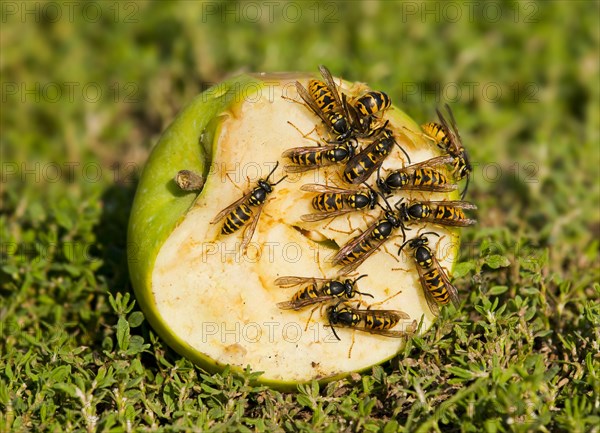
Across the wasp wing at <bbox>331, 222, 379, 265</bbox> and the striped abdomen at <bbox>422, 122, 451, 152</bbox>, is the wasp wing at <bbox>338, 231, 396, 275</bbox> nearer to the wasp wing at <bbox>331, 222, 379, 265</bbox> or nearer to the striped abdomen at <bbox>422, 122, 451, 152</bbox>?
the wasp wing at <bbox>331, 222, 379, 265</bbox>

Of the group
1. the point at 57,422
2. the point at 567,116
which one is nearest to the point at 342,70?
the point at 567,116

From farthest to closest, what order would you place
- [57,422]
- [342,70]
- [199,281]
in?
[342,70], [199,281], [57,422]

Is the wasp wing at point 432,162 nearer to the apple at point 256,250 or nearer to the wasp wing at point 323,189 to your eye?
the apple at point 256,250

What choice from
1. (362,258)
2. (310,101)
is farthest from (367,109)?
(362,258)

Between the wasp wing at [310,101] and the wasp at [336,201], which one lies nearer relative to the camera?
the wasp at [336,201]

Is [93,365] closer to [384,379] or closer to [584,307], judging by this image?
[384,379]

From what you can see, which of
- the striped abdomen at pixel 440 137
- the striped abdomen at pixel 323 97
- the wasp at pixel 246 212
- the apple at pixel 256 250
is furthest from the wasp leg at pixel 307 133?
the striped abdomen at pixel 440 137
